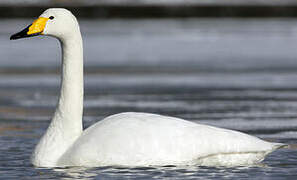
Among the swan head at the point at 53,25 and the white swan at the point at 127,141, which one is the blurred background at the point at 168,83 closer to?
the white swan at the point at 127,141

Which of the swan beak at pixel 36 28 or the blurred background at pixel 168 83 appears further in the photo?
the blurred background at pixel 168 83

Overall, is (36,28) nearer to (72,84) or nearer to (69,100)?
(72,84)

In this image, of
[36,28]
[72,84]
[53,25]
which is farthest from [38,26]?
[72,84]

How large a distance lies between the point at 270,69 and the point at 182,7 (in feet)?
107

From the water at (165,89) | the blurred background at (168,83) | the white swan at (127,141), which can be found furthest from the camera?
the blurred background at (168,83)

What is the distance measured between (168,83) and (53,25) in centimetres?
842

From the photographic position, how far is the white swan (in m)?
7.41

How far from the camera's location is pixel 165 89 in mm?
15250

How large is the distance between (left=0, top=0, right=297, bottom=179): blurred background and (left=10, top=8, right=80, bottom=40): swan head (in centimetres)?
125

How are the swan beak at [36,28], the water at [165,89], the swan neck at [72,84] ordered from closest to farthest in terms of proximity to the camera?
the water at [165,89], the swan beak at [36,28], the swan neck at [72,84]

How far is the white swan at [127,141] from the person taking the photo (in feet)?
24.3

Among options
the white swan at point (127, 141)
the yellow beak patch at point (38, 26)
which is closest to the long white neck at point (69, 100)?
the white swan at point (127, 141)

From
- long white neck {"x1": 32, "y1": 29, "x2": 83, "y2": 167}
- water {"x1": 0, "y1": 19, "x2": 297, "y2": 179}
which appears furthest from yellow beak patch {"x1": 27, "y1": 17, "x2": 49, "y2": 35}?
water {"x1": 0, "y1": 19, "x2": 297, "y2": 179}

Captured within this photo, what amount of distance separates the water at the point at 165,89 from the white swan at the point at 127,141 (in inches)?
4.2
